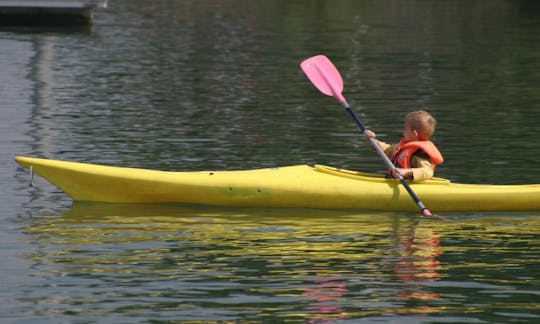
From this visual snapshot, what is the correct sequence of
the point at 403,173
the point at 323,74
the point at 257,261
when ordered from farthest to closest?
the point at 323,74
the point at 403,173
the point at 257,261

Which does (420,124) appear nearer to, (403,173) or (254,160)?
(403,173)

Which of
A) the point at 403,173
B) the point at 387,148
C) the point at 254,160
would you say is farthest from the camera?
the point at 254,160

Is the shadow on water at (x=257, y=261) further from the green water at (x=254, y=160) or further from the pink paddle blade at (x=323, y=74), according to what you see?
the pink paddle blade at (x=323, y=74)

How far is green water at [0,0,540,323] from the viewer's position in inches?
383

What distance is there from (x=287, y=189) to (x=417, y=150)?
1.21 m

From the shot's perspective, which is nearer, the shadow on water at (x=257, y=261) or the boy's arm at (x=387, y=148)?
the shadow on water at (x=257, y=261)

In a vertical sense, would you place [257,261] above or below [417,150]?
below

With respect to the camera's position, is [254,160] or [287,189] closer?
[287,189]

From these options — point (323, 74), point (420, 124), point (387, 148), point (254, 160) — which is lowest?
point (254, 160)

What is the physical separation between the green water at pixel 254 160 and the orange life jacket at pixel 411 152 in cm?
51

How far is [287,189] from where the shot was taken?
1287 cm

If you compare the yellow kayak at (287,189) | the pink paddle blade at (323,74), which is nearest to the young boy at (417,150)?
the yellow kayak at (287,189)

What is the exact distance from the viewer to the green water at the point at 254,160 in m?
9.73

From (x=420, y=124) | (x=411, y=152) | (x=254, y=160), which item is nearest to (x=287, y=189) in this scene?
(x=411, y=152)
